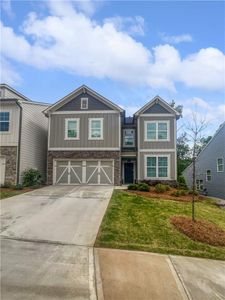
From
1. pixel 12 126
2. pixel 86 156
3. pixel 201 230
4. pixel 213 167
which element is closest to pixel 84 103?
pixel 86 156

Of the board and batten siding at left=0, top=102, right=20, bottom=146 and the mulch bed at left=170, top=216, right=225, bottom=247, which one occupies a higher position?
the board and batten siding at left=0, top=102, right=20, bottom=146

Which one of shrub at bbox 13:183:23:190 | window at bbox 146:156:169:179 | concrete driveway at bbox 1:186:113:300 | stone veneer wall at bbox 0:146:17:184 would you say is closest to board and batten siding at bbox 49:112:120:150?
window at bbox 146:156:169:179

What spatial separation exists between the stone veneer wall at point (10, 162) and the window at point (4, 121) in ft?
4.22

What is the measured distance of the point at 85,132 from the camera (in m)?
23.7

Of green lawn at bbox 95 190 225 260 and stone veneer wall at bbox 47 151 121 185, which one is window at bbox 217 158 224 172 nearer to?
stone veneer wall at bbox 47 151 121 185

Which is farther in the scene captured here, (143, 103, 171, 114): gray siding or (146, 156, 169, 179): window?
(143, 103, 171, 114): gray siding

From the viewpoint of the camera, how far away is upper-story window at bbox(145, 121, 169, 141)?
23609mm

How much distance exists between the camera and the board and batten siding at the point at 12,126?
21.6 m

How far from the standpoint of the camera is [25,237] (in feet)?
30.7

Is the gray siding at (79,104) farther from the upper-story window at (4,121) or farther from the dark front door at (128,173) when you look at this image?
the dark front door at (128,173)

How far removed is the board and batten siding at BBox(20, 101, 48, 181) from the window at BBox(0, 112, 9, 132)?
3.48ft

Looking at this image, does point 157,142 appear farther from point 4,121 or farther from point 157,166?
point 4,121

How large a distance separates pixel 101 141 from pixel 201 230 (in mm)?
13767

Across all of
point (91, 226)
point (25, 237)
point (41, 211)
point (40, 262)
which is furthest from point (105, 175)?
point (40, 262)
